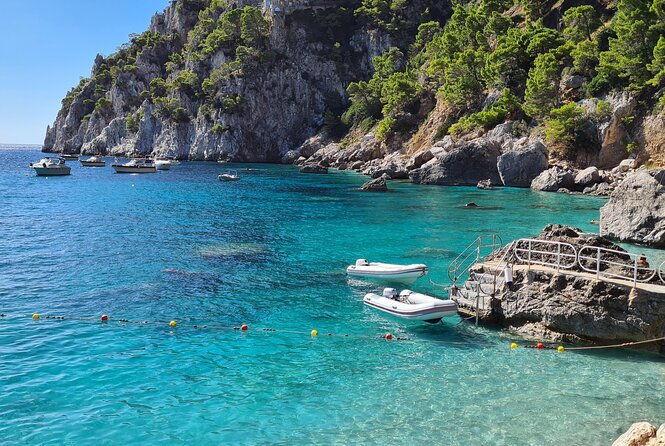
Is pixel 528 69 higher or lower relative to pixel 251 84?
lower

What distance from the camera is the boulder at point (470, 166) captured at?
219ft

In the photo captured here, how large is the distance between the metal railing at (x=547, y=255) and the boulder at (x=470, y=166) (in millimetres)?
48935

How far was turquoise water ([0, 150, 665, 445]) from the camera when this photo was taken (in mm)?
11227

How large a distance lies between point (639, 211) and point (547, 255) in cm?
1551

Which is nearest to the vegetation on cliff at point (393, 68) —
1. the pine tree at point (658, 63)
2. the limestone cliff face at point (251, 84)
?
the pine tree at point (658, 63)

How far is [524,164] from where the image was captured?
205 feet

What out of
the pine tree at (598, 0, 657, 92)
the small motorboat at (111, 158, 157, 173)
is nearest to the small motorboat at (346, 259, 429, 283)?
the pine tree at (598, 0, 657, 92)

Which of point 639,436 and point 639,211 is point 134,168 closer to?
point 639,211

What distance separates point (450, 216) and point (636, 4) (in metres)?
41.0

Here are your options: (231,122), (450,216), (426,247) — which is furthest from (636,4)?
(231,122)

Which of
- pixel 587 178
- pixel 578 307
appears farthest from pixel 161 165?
pixel 578 307

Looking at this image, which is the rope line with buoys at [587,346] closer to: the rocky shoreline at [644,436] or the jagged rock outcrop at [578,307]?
the jagged rock outcrop at [578,307]

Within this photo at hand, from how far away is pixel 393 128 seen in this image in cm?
9244

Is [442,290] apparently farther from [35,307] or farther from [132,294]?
[35,307]
